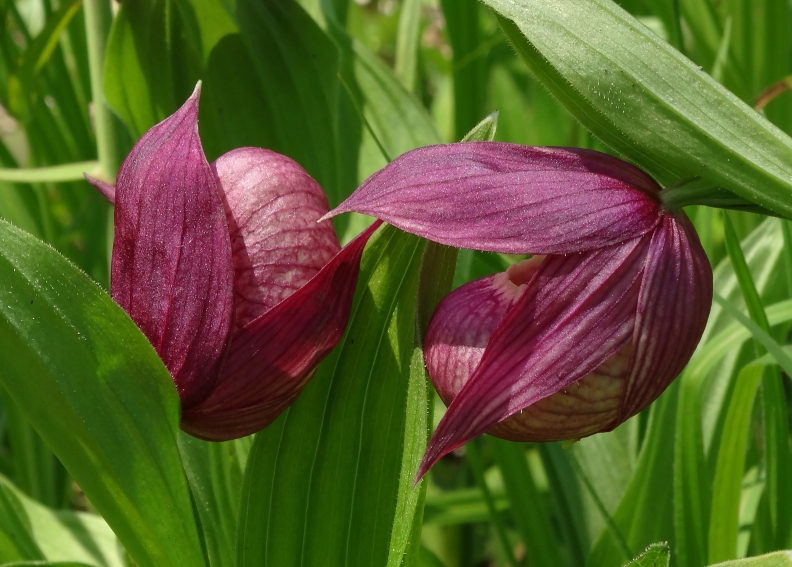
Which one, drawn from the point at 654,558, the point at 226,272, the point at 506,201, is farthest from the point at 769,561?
the point at 226,272

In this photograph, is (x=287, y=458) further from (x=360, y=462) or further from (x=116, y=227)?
(x=116, y=227)

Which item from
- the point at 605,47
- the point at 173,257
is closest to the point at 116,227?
the point at 173,257

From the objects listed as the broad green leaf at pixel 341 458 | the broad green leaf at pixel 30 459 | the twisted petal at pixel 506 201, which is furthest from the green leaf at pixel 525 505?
the broad green leaf at pixel 30 459

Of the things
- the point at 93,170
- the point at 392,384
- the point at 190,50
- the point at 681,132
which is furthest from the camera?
the point at 93,170

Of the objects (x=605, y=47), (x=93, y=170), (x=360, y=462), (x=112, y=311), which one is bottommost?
(x=360, y=462)

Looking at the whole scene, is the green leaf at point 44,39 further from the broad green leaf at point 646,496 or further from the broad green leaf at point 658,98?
the broad green leaf at point 646,496
